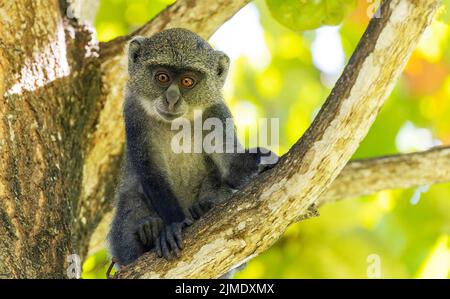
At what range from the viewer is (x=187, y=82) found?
28.5ft

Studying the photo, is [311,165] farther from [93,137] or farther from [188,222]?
[93,137]

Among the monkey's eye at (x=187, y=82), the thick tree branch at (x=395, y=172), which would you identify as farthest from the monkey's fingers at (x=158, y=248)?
the thick tree branch at (x=395, y=172)

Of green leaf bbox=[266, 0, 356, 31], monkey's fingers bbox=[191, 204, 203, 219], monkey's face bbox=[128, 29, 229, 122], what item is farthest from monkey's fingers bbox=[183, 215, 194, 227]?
green leaf bbox=[266, 0, 356, 31]

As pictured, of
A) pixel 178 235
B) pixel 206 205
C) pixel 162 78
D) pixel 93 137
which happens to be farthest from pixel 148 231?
pixel 162 78

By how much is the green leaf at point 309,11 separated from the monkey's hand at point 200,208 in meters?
2.39

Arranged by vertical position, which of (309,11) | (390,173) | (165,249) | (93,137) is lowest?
(165,249)

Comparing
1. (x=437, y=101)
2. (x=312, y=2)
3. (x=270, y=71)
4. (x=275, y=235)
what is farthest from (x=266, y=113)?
(x=275, y=235)

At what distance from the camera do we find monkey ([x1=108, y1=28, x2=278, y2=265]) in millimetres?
8320

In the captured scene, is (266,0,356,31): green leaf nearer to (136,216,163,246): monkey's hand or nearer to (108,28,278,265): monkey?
(108,28,278,265): monkey

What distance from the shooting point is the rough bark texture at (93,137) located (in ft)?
20.0

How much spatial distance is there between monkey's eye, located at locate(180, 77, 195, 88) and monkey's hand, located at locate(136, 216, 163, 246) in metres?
1.81

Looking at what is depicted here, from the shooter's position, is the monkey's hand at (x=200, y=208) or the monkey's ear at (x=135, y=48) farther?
the monkey's ear at (x=135, y=48)

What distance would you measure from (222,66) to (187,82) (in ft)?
2.33

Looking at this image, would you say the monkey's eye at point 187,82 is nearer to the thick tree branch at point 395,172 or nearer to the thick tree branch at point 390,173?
the thick tree branch at point 390,173
